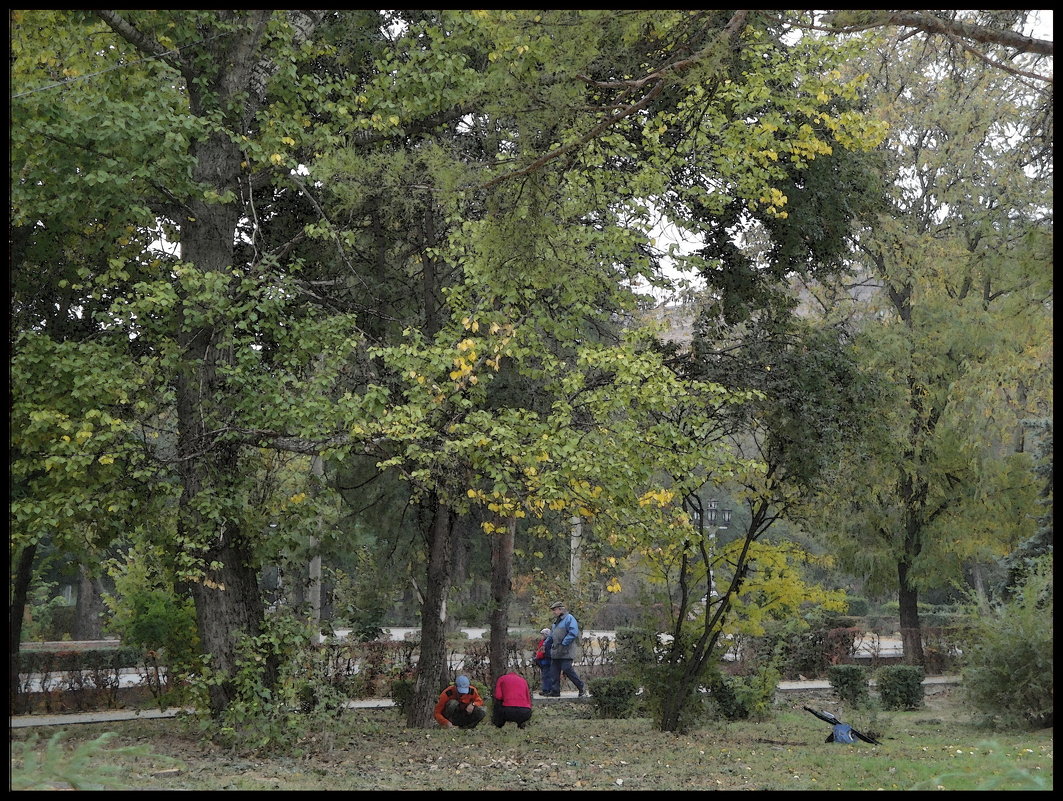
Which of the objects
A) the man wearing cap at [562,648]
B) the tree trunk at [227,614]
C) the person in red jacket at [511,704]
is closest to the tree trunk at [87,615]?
the man wearing cap at [562,648]

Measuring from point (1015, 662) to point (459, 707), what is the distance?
7031mm

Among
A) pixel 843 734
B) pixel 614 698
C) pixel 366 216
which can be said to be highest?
pixel 366 216

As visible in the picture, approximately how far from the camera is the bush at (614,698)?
16359mm

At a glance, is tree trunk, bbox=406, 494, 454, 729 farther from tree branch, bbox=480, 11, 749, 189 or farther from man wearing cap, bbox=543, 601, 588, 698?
tree branch, bbox=480, 11, 749, 189

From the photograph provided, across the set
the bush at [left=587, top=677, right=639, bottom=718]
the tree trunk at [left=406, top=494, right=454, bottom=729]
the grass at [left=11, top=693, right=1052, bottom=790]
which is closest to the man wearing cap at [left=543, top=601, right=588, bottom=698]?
the bush at [left=587, top=677, right=639, bottom=718]

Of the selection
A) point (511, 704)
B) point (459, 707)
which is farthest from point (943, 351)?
point (459, 707)

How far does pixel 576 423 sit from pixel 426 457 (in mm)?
2347

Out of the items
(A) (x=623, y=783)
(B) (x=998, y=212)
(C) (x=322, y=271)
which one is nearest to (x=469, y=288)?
(C) (x=322, y=271)

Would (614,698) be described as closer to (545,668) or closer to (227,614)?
(545,668)

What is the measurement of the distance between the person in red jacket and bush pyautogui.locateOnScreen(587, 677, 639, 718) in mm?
2395

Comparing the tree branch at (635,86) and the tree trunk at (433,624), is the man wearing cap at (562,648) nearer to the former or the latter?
the tree trunk at (433,624)

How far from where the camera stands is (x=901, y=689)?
17.7m

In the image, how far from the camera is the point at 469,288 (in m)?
13.3

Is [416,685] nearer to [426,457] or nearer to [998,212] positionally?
[426,457]
